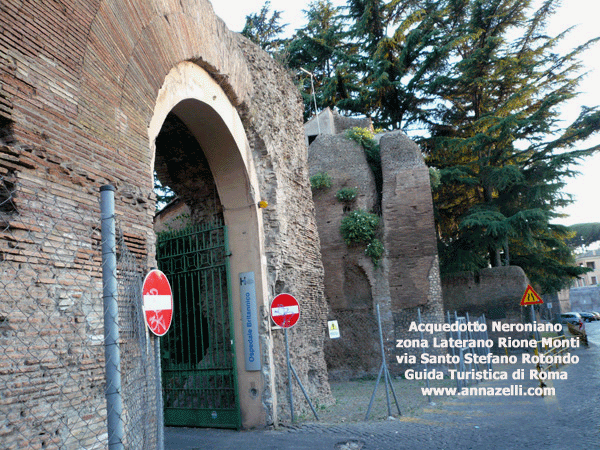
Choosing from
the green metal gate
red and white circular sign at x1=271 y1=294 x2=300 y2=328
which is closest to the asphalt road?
the green metal gate

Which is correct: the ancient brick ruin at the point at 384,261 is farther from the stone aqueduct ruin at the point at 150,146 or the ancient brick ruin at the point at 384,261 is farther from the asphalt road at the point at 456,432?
the asphalt road at the point at 456,432

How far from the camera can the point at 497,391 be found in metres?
11.8

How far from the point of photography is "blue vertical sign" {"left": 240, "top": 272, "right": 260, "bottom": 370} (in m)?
8.81

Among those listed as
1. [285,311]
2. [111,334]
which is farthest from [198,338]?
[111,334]

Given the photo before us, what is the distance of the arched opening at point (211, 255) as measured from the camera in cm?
877

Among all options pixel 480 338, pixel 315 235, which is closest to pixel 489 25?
pixel 480 338

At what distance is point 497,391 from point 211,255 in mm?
7044

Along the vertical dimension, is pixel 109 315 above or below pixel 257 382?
above

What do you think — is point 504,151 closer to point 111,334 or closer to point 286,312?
point 286,312

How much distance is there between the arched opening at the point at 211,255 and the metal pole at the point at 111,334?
236 inches

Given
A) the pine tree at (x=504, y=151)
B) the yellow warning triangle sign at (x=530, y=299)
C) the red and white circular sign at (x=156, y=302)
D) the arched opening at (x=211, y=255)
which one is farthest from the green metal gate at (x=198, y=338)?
the pine tree at (x=504, y=151)

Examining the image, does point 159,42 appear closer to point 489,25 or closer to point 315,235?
point 315,235

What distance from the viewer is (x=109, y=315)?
2.36 meters

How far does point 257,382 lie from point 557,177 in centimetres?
1913
